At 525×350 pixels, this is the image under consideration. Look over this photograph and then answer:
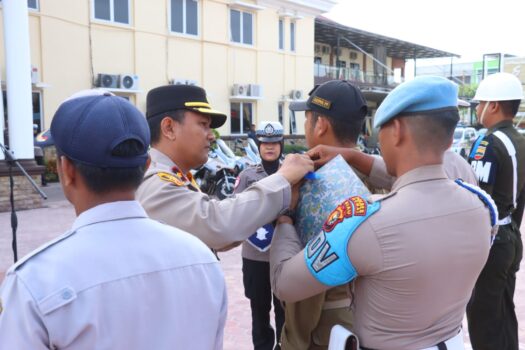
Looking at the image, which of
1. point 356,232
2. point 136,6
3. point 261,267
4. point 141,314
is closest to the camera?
point 141,314

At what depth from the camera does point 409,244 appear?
1441 mm

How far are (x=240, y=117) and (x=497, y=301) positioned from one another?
16747mm

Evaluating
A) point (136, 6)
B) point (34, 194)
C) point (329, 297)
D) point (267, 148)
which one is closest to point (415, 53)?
point (136, 6)

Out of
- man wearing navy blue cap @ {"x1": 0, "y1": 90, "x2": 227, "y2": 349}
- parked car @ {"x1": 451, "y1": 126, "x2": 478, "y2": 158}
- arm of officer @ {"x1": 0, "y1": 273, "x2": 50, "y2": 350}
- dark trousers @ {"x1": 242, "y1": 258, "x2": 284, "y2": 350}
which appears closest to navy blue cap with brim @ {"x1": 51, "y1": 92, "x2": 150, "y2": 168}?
man wearing navy blue cap @ {"x1": 0, "y1": 90, "x2": 227, "y2": 349}

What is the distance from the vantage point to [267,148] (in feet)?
15.9

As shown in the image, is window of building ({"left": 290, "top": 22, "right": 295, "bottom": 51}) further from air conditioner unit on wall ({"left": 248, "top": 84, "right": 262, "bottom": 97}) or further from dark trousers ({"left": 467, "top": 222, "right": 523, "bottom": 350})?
dark trousers ({"left": 467, "top": 222, "right": 523, "bottom": 350})

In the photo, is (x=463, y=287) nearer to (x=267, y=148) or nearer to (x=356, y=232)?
(x=356, y=232)

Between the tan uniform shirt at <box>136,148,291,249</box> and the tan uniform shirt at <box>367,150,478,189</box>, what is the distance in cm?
62

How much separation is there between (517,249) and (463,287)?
2026mm

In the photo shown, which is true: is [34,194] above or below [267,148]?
below

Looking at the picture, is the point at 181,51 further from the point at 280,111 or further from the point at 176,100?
the point at 176,100

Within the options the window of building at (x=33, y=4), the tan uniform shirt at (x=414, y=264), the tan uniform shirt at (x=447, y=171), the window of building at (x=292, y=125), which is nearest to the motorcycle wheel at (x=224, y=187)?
the window of building at (x=33, y=4)

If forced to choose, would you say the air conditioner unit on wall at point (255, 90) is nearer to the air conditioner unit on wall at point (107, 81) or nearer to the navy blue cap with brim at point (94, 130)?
the air conditioner unit on wall at point (107, 81)

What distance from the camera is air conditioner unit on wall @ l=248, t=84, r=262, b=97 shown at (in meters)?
19.3
